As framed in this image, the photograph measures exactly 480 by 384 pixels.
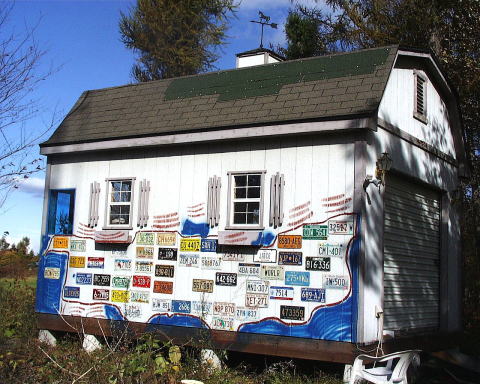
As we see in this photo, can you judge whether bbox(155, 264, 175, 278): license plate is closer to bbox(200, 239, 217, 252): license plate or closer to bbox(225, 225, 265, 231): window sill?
bbox(200, 239, 217, 252): license plate

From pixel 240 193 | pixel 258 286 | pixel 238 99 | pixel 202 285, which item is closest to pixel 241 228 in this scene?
pixel 240 193

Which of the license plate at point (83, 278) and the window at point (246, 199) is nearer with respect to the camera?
the window at point (246, 199)

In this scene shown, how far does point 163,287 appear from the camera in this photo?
36.9ft

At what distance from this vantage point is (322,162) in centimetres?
997

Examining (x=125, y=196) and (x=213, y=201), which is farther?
(x=125, y=196)

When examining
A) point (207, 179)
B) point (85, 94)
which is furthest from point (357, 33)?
point (207, 179)

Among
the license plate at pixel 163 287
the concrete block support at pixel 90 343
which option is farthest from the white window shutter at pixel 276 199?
the concrete block support at pixel 90 343

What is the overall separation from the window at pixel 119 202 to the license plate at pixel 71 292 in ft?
4.79

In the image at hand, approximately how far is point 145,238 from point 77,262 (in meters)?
1.70

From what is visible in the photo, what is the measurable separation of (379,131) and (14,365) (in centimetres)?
651

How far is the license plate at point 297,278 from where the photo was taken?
9.83 meters

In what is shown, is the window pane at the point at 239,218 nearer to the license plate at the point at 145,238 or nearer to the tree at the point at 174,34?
the license plate at the point at 145,238

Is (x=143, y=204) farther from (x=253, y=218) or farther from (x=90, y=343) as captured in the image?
(x=90, y=343)

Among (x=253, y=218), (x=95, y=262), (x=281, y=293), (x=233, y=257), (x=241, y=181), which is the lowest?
(x=281, y=293)
